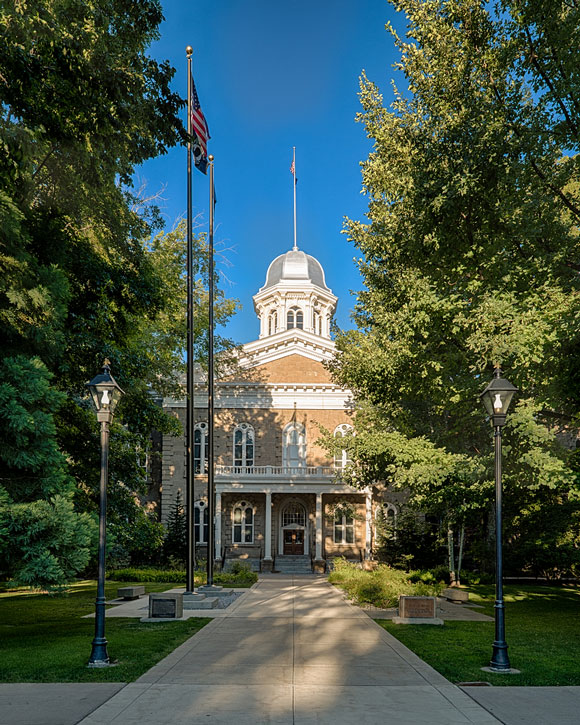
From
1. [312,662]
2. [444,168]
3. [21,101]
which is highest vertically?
[444,168]

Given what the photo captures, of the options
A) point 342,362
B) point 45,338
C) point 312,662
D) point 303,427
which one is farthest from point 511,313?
point 303,427

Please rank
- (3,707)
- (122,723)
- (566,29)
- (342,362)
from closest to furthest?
1. (122,723)
2. (3,707)
3. (566,29)
4. (342,362)

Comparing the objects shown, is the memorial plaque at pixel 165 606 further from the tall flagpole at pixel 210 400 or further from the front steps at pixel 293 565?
the front steps at pixel 293 565

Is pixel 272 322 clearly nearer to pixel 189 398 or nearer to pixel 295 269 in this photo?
pixel 295 269

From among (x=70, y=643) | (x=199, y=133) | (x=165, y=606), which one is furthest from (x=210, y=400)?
(x=70, y=643)

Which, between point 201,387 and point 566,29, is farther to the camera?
point 201,387

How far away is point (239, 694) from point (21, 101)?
9.19 metres

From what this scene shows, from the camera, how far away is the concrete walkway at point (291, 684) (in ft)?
23.5

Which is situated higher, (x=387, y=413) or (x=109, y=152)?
(x=109, y=152)

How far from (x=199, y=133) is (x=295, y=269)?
1326 inches

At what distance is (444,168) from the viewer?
15516 millimetres

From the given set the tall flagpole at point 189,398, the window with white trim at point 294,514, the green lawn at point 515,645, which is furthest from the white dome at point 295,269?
the green lawn at point 515,645

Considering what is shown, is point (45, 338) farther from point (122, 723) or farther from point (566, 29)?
point (566, 29)

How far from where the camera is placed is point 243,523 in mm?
37406
